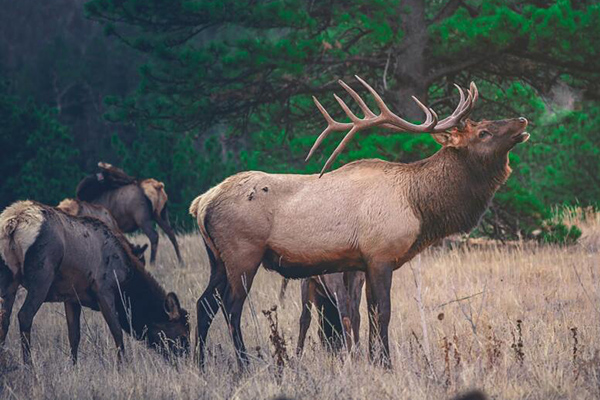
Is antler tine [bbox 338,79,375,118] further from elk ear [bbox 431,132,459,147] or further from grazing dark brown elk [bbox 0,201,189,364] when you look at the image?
grazing dark brown elk [bbox 0,201,189,364]

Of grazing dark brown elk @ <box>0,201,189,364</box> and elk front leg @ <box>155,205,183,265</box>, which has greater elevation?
grazing dark brown elk @ <box>0,201,189,364</box>

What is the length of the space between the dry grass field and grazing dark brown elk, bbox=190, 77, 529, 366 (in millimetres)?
366

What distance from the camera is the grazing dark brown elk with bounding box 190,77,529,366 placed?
625 centimetres

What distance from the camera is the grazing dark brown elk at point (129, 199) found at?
13.3m

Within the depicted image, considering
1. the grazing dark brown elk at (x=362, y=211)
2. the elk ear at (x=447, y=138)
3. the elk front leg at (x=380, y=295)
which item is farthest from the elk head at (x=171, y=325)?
the elk ear at (x=447, y=138)

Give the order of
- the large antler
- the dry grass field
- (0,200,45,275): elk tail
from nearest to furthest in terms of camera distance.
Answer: the dry grass field, the large antler, (0,200,45,275): elk tail

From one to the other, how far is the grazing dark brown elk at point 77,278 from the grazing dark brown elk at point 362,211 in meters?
0.87

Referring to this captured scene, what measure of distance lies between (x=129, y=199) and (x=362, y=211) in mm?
7735

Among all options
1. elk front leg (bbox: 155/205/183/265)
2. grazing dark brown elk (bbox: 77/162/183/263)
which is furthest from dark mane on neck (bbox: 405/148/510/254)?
grazing dark brown elk (bbox: 77/162/183/263)

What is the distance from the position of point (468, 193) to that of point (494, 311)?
5.69ft

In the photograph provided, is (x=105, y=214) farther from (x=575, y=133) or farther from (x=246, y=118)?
(x=575, y=133)

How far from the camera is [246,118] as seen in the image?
45.1 feet

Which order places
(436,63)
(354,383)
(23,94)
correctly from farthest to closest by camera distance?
(23,94) → (436,63) → (354,383)

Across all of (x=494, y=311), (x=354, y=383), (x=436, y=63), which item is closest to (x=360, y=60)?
(x=436, y=63)
